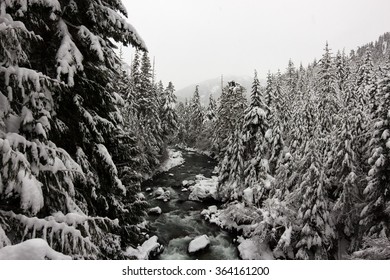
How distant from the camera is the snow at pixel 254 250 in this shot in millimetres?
16947

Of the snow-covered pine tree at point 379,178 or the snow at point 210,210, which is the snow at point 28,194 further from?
the snow at point 210,210

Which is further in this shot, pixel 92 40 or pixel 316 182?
pixel 316 182

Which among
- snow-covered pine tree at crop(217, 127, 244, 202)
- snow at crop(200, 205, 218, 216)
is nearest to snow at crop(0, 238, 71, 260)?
snow at crop(200, 205, 218, 216)

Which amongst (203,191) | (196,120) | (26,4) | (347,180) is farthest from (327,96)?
(196,120)

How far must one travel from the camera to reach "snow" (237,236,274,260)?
16.9 meters

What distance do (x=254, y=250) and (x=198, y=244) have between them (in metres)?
3.74

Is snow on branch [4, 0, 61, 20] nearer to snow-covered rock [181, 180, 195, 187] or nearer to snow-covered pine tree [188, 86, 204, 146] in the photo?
snow-covered rock [181, 180, 195, 187]

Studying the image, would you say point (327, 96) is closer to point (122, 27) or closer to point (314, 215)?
point (314, 215)

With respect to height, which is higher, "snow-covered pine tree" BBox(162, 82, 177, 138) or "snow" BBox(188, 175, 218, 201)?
"snow-covered pine tree" BBox(162, 82, 177, 138)

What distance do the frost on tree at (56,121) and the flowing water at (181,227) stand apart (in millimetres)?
13066

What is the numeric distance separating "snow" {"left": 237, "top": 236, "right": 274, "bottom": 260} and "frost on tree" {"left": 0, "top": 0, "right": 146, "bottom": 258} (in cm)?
1348

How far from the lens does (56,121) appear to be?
15.1 ft

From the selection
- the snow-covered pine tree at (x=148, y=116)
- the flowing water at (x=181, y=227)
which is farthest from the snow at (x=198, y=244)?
the snow-covered pine tree at (x=148, y=116)
